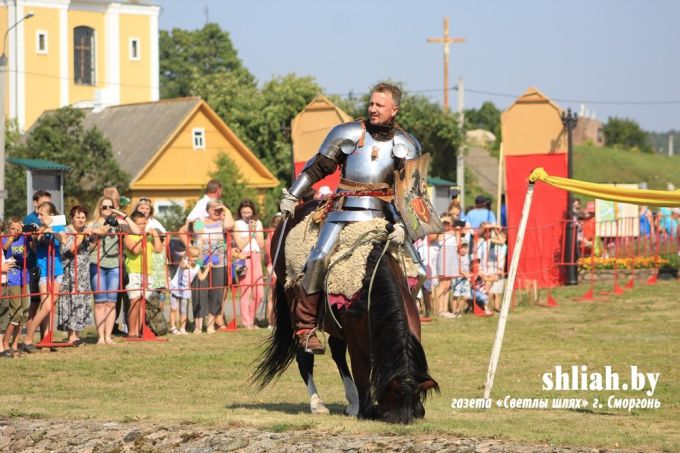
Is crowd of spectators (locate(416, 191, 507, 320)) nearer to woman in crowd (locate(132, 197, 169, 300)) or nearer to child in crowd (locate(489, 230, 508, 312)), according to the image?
child in crowd (locate(489, 230, 508, 312))

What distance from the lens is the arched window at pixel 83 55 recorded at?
77.6 metres

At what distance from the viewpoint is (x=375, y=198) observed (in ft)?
34.2

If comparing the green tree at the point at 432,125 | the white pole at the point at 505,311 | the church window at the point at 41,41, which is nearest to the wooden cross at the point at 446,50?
the green tree at the point at 432,125

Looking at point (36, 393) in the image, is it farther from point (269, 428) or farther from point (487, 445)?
point (487, 445)

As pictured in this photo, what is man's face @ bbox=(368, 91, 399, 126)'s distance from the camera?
34.4ft

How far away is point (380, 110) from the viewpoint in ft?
34.4

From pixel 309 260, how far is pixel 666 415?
3280 millimetres

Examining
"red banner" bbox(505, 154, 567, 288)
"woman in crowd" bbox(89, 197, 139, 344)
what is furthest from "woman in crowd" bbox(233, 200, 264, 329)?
"red banner" bbox(505, 154, 567, 288)

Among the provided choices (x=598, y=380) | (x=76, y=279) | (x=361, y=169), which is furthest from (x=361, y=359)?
(x=76, y=279)

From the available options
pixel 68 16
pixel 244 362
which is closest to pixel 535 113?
pixel 244 362

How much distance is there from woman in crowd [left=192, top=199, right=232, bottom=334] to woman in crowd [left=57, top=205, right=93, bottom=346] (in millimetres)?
1944

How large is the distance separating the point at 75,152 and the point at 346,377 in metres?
37.0

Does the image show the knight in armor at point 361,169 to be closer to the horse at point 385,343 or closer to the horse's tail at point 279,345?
the horse at point 385,343

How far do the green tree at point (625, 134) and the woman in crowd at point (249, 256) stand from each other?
7731cm
